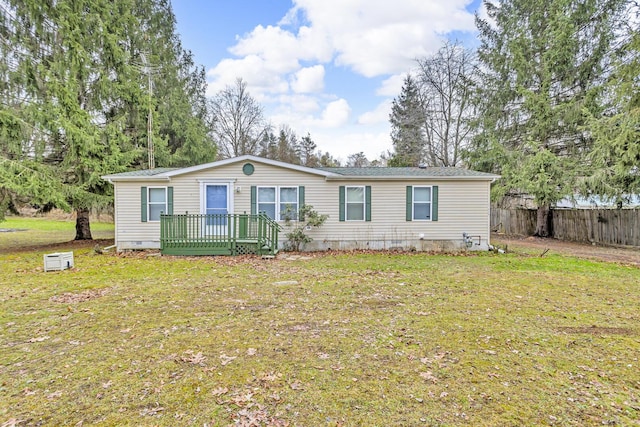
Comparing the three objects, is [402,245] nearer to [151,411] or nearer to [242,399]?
[242,399]

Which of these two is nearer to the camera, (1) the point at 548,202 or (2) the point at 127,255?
(2) the point at 127,255

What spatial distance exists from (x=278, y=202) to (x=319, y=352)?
811 centimetres

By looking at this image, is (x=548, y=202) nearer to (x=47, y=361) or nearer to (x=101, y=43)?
(x=47, y=361)

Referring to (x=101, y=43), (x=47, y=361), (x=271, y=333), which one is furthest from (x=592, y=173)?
(x=101, y=43)

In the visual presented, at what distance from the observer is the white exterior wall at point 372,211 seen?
11336 millimetres

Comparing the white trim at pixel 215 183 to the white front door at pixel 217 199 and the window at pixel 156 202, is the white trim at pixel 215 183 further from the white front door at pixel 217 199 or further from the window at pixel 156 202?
the window at pixel 156 202

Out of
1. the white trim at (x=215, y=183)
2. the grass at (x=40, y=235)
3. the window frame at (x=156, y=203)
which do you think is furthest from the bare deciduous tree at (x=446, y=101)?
the grass at (x=40, y=235)

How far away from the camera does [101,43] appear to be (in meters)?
13.7

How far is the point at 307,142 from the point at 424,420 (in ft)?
120

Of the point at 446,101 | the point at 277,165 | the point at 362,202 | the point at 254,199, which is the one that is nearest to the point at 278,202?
the point at 254,199

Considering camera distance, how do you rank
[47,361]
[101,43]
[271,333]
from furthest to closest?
1. [101,43]
2. [271,333]
3. [47,361]

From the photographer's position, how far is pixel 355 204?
1177cm

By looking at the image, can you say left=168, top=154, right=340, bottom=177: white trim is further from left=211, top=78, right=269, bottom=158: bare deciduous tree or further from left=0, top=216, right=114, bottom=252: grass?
left=211, top=78, right=269, bottom=158: bare deciduous tree

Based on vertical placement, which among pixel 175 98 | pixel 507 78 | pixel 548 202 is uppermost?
pixel 507 78
